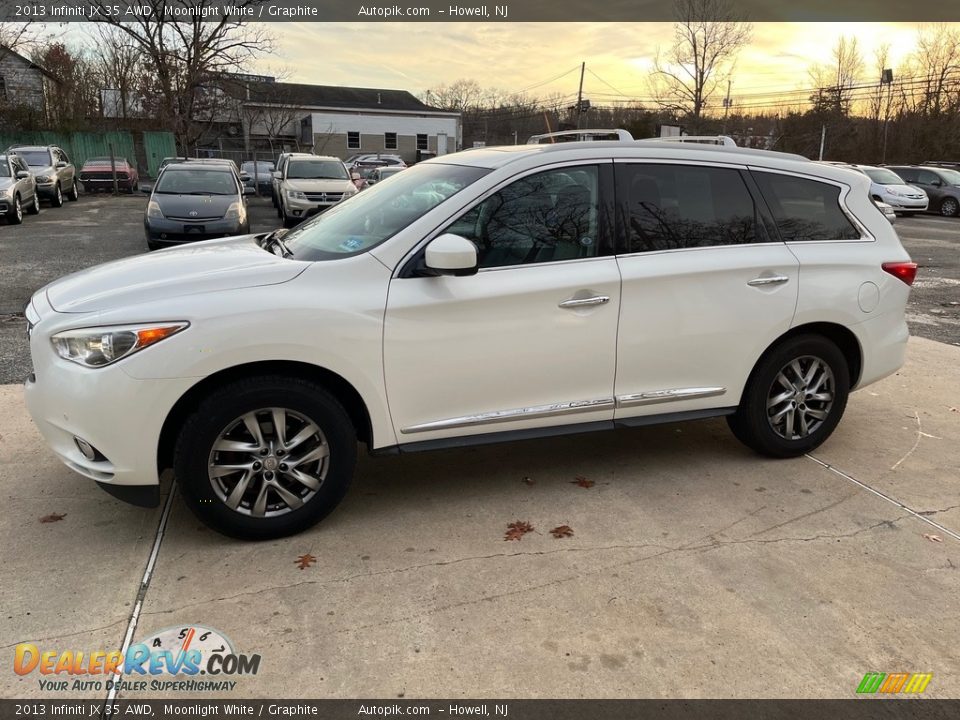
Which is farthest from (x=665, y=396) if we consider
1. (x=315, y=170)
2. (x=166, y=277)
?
(x=315, y=170)

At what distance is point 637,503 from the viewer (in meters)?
3.93

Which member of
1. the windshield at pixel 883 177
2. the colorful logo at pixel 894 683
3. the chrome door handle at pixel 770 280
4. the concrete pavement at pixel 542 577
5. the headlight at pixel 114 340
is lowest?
the colorful logo at pixel 894 683

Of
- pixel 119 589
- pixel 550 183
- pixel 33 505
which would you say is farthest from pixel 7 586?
pixel 550 183

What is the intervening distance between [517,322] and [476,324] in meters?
0.21

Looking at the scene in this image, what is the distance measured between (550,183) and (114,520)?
9.23 ft

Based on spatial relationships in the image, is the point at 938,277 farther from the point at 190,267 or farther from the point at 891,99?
the point at 891,99

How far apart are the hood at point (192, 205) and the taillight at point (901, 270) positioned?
10348mm

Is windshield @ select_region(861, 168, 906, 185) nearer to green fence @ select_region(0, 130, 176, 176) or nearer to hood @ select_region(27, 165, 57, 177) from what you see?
hood @ select_region(27, 165, 57, 177)

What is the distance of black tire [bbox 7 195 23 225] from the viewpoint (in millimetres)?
16688

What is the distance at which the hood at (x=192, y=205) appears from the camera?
11977 mm

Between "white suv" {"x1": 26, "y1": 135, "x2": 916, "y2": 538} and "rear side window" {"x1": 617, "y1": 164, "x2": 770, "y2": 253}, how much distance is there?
13 millimetres

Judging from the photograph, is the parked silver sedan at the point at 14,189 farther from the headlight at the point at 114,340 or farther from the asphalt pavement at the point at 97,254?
the headlight at the point at 114,340

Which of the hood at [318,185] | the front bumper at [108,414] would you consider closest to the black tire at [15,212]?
the hood at [318,185]
